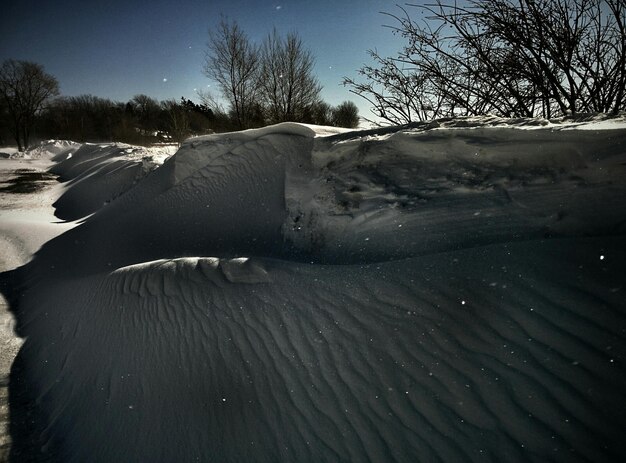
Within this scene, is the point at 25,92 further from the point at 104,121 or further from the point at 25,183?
the point at 25,183

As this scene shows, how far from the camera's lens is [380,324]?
66.4 inches

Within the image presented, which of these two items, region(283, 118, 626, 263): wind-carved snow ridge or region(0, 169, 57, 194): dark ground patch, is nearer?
region(283, 118, 626, 263): wind-carved snow ridge

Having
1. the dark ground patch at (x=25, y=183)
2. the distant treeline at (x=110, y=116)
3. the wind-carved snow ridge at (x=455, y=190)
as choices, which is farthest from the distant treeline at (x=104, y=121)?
the wind-carved snow ridge at (x=455, y=190)

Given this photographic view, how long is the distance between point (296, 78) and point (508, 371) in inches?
708

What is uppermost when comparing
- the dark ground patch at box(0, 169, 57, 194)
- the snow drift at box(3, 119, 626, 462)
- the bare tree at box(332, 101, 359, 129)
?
the bare tree at box(332, 101, 359, 129)

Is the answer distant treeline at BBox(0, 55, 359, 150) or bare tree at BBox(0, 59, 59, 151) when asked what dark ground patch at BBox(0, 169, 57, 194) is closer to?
distant treeline at BBox(0, 55, 359, 150)

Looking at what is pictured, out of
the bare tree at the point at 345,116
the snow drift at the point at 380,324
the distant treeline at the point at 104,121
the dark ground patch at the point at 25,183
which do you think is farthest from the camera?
the distant treeline at the point at 104,121

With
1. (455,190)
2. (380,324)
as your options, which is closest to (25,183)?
(380,324)

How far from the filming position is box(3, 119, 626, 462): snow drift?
128 cm

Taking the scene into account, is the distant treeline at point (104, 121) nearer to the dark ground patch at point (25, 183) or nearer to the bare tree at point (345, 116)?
the bare tree at point (345, 116)

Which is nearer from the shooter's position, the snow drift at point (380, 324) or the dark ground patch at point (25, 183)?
the snow drift at point (380, 324)

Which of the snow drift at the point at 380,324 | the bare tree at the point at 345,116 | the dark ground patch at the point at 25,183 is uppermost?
the bare tree at the point at 345,116

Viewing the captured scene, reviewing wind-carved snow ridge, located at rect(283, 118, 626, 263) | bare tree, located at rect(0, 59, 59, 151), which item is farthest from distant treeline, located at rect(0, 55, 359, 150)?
wind-carved snow ridge, located at rect(283, 118, 626, 263)

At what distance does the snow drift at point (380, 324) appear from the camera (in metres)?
1.28
